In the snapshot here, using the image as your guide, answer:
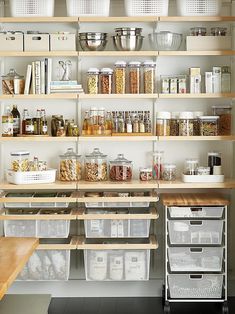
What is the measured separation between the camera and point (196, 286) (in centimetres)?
530

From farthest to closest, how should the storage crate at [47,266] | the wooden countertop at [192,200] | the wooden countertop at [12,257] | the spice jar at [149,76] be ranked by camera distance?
the spice jar at [149,76] < the storage crate at [47,266] < the wooden countertop at [192,200] < the wooden countertop at [12,257]

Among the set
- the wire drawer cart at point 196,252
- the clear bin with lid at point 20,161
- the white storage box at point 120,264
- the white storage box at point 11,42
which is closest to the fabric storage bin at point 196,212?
the wire drawer cart at point 196,252

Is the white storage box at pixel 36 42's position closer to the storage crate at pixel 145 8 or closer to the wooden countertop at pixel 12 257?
the storage crate at pixel 145 8

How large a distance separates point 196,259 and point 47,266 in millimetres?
1145

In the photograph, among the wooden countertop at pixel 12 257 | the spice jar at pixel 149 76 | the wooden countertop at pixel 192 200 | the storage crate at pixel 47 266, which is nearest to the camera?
the wooden countertop at pixel 12 257

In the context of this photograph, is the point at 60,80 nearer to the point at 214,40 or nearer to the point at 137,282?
the point at 214,40

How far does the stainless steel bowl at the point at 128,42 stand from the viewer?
213 inches

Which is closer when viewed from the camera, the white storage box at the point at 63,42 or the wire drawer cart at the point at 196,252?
the wire drawer cart at the point at 196,252

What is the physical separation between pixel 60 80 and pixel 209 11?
4.21 feet

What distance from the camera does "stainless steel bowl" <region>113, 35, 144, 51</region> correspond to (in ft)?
17.7

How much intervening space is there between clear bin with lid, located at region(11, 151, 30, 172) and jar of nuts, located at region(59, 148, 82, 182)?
0.29m

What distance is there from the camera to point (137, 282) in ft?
18.6

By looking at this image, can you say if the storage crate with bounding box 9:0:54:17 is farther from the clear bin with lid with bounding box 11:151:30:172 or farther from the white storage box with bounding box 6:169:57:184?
the white storage box with bounding box 6:169:57:184

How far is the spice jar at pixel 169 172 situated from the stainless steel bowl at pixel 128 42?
962 mm
